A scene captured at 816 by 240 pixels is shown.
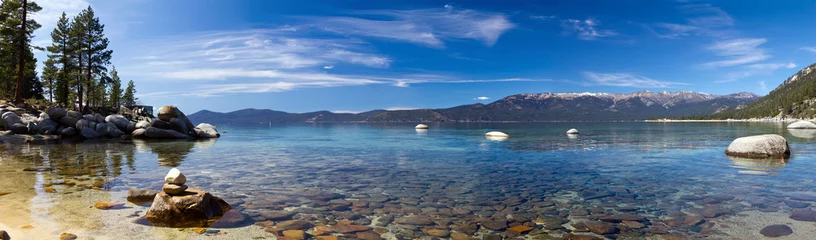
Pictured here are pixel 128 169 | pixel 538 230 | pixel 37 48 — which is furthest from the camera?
pixel 37 48

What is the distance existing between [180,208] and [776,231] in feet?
47.7

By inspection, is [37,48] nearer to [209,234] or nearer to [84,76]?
[84,76]

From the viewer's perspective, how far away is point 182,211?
1012 cm

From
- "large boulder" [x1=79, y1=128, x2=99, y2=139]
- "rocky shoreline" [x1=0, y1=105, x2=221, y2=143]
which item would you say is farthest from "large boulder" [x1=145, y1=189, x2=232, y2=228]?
"large boulder" [x1=79, y1=128, x2=99, y2=139]

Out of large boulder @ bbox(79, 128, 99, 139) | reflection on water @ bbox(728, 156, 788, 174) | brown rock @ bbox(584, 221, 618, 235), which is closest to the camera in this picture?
brown rock @ bbox(584, 221, 618, 235)

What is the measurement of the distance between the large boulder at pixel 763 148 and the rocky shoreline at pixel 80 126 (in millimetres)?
58612

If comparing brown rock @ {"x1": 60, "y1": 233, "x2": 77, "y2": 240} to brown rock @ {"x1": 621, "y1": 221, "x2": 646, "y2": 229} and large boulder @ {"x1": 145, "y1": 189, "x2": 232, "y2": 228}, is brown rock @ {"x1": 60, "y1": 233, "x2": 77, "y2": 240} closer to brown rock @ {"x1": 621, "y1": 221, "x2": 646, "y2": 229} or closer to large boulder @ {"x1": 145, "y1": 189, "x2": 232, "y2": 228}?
large boulder @ {"x1": 145, "y1": 189, "x2": 232, "y2": 228}

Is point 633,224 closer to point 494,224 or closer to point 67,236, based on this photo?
point 494,224

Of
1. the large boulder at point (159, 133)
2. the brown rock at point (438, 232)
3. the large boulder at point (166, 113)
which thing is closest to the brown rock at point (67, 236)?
the brown rock at point (438, 232)

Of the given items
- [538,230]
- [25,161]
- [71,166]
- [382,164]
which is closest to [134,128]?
[25,161]

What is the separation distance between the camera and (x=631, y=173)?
19.6 m

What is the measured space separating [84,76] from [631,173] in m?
70.8

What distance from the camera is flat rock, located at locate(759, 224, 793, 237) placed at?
29.8 ft

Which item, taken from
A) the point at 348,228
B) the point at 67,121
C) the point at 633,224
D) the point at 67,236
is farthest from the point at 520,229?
the point at 67,121
